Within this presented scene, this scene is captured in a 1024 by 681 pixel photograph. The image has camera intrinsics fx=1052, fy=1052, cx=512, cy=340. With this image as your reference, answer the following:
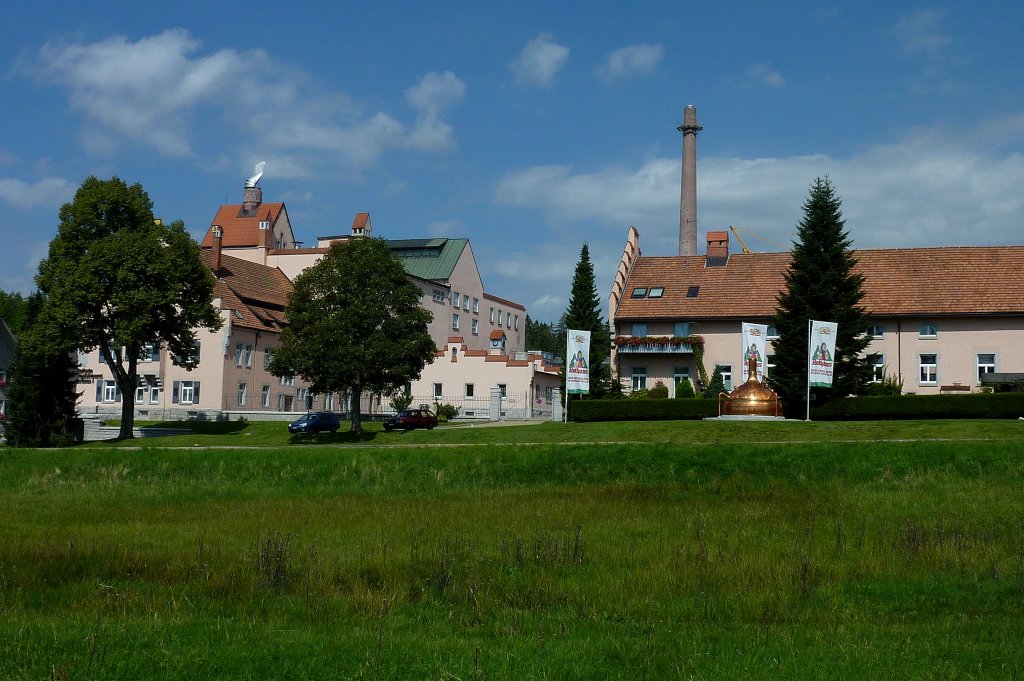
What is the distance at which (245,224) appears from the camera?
12406cm

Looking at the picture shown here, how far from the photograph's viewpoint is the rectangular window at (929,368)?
63406 mm

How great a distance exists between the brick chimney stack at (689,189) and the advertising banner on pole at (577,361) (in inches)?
1585

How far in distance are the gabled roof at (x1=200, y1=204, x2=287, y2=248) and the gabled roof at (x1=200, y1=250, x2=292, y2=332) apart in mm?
33181

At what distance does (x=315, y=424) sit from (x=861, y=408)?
29735 millimetres

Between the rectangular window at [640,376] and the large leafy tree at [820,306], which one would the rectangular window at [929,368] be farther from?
the rectangular window at [640,376]

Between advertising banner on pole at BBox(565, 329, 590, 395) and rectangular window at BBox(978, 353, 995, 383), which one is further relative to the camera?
rectangular window at BBox(978, 353, 995, 383)

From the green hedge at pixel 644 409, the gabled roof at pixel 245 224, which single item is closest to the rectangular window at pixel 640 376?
the green hedge at pixel 644 409

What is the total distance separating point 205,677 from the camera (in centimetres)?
945

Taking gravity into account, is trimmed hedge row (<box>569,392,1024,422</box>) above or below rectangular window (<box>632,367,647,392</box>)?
below

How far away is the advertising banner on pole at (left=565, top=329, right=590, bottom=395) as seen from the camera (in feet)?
175

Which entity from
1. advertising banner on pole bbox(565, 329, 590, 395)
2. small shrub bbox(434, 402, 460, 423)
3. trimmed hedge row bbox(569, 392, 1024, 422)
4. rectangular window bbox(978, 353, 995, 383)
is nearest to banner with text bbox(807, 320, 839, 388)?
trimmed hedge row bbox(569, 392, 1024, 422)

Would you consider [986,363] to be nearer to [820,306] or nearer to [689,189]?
[820,306]

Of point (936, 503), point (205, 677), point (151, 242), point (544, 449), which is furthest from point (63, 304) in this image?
point (205, 677)

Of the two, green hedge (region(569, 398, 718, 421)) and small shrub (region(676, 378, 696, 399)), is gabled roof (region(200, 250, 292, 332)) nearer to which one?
green hedge (region(569, 398, 718, 421))
